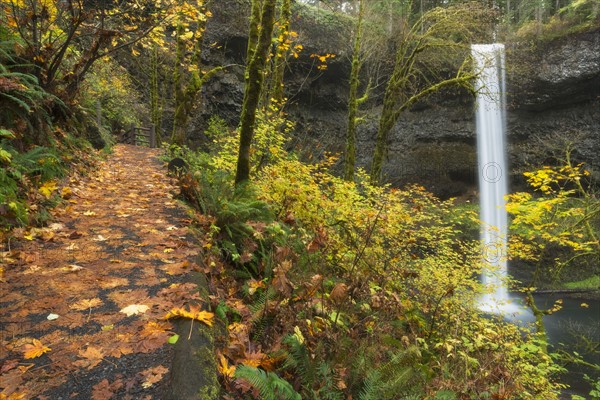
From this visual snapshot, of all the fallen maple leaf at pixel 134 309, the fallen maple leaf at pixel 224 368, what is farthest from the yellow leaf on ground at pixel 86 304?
the fallen maple leaf at pixel 224 368

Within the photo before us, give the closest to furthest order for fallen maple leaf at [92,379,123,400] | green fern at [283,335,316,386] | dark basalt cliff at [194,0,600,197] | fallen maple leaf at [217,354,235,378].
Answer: fallen maple leaf at [92,379,123,400]
fallen maple leaf at [217,354,235,378]
green fern at [283,335,316,386]
dark basalt cliff at [194,0,600,197]

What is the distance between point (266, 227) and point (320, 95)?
24.2 m

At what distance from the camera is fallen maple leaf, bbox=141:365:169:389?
→ 2067mm

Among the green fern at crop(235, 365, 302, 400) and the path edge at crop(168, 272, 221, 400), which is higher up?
the path edge at crop(168, 272, 221, 400)

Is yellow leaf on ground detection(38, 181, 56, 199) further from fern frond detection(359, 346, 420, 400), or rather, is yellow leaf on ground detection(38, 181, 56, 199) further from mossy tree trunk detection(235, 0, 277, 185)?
fern frond detection(359, 346, 420, 400)

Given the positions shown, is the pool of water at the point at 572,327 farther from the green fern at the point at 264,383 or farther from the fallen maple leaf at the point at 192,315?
the fallen maple leaf at the point at 192,315

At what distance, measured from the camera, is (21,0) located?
6.92 m

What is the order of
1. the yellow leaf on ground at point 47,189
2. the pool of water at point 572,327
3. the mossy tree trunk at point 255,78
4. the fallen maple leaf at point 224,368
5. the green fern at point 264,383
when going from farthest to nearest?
1. the pool of water at point 572,327
2. the mossy tree trunk at point 255,78
3. the yellow leaf on ground at point 47,189
4. the fallen maple leaf at point 224,368
5. the green fern at point 264,383

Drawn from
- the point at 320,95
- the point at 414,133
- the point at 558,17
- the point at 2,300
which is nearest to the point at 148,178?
the point at 2,300

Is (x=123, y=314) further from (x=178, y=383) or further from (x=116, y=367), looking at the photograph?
(x=178, y=383)

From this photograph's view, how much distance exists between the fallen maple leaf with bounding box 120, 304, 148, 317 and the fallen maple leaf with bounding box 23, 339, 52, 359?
541 mm

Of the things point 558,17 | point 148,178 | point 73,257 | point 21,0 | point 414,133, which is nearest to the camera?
point 73,257

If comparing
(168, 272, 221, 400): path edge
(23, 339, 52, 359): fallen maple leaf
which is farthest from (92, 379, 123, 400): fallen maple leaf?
(23, 339, 52, 359): fallen maple leaf

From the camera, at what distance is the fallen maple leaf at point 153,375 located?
81.4 inches
